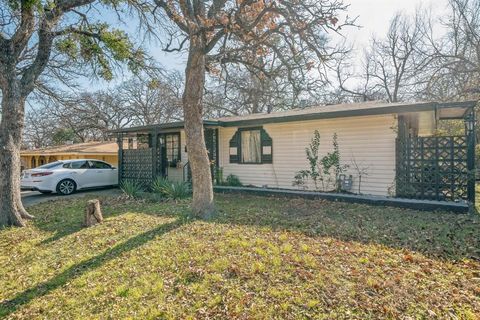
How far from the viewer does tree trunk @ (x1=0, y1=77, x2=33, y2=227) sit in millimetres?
6625

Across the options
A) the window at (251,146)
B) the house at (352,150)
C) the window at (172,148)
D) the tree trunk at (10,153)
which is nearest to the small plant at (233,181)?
the house at (352,150)

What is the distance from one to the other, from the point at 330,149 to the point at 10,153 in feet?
27.6

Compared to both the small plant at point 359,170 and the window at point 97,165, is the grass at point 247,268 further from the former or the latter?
the window at point 97,165

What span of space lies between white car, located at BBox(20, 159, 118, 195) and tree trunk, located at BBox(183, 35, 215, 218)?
8.01 m

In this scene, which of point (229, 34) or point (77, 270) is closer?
point (77, 270)

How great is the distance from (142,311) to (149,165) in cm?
914

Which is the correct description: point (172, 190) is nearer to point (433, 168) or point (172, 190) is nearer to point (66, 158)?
point (433, 168)

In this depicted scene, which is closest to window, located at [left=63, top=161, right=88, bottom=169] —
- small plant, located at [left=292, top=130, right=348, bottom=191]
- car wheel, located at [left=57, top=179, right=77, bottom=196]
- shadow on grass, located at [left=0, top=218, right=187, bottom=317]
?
car wheel, located at [left=57, top=179, right=77, bottom=196]

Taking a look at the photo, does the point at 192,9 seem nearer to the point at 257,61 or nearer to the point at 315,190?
the point at 257,61

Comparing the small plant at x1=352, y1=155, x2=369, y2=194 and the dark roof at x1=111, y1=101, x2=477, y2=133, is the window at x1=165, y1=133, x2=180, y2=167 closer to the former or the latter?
the dark roof at x1=111, y1=101, x2=477, y2=133

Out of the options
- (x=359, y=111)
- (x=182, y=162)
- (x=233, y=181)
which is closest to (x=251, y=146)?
(x=233, y=181)

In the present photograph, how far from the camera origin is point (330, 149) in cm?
934

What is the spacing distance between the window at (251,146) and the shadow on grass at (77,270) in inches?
225

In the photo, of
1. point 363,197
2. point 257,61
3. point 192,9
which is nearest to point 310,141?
point 363,197
